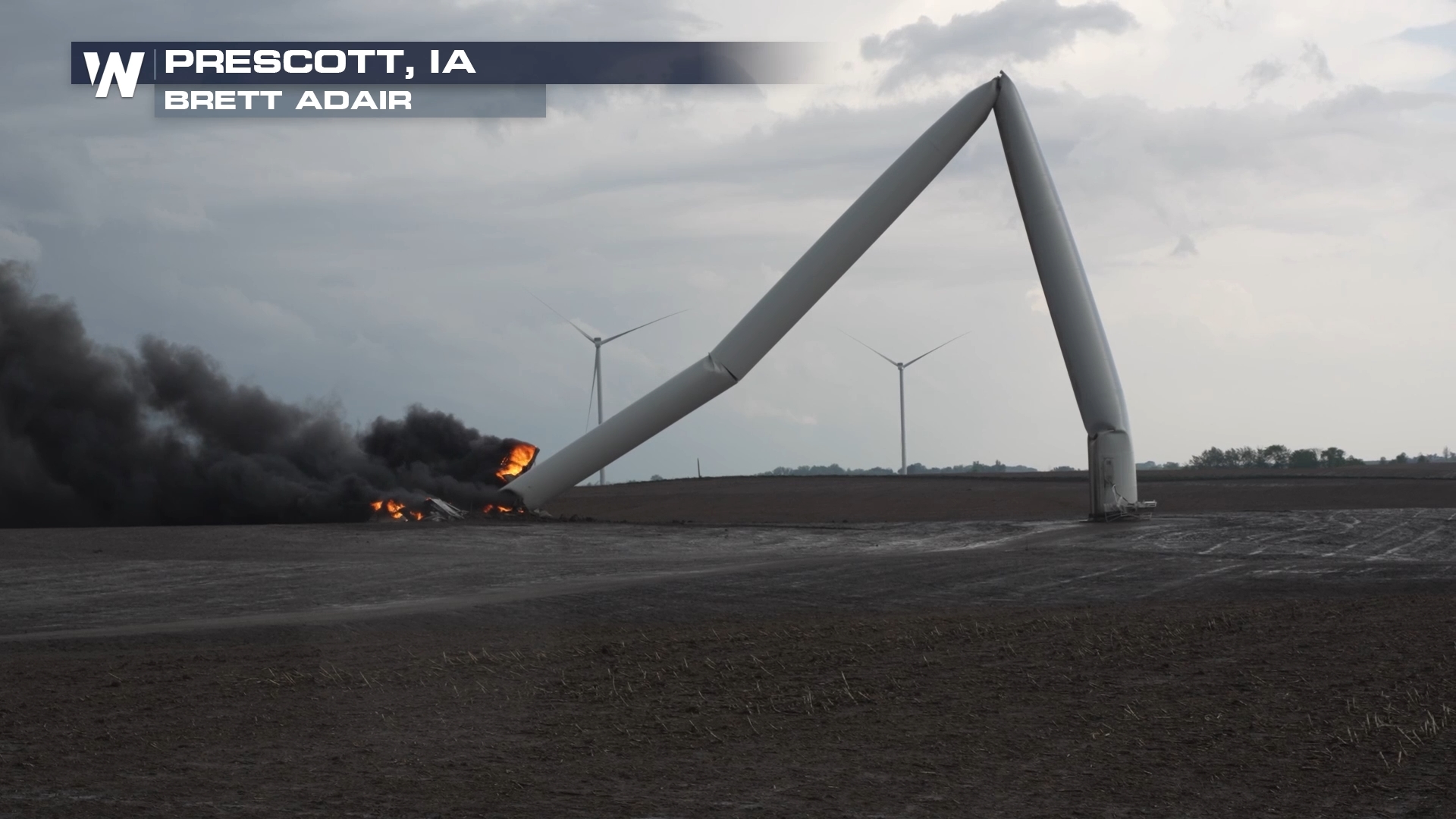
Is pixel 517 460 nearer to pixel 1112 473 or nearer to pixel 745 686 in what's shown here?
pixel 1112 473

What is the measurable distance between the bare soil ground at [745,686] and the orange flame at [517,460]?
26.4 m

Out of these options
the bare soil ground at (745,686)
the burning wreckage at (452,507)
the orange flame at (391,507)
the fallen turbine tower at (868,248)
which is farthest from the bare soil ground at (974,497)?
A: the bare soil ground at (745,686)

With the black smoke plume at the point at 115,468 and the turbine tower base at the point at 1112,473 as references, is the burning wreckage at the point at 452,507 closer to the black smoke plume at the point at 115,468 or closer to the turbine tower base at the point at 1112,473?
the black smoke plume at the point at 115,468

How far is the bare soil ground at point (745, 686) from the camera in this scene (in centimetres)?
1184

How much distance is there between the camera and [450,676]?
18125 millimetres

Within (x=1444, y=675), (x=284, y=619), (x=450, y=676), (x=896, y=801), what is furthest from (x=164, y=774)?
(x=1444, y=675)

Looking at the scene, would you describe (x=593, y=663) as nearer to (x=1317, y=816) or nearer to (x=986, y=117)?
(x=1317, y=816)

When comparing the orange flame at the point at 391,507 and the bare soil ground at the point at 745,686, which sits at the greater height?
the orange flame at the point at 391,507

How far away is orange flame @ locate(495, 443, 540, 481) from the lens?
61.7m

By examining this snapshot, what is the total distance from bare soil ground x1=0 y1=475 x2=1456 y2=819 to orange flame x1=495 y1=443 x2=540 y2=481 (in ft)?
86.6

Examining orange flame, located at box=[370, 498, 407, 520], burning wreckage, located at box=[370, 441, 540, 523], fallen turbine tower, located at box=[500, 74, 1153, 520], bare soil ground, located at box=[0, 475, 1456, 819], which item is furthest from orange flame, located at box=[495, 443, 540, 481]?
bare soil ground, located at box=[0, 475, 1456, 819]

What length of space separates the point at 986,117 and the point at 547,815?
142ft

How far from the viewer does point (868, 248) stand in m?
50.3

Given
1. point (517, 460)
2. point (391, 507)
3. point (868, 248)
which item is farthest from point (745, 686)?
point (517, 460)
